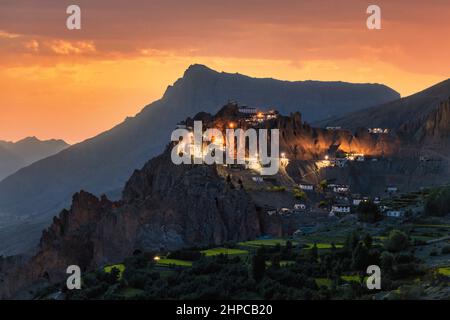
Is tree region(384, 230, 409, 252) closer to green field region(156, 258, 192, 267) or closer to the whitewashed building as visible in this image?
green field region(156, 258, 192, 267)

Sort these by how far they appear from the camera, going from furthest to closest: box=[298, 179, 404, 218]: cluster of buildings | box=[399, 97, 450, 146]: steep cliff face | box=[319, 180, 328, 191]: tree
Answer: box=[399, 97, 450, 146]: steep cliff face < box=[319, 180, 328, 191]: tree < box=[298, 179, 404, 218]: cluster of buildings

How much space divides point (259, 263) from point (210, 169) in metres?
71.1

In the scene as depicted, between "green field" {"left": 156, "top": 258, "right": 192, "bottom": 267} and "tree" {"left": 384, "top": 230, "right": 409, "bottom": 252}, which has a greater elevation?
"tree" {"left": 384, "top": 230, "right": 409, "bottom": 252}

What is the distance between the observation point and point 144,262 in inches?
3410

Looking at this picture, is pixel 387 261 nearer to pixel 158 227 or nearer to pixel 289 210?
pixel 158 227

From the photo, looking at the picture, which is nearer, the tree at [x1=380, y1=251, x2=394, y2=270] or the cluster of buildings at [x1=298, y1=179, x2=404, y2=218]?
the tree at [x1=380, y1=251, x2=394, y2=270]

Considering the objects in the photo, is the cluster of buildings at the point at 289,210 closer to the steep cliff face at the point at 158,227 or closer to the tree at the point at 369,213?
the steep cliff face at the point at 158,227

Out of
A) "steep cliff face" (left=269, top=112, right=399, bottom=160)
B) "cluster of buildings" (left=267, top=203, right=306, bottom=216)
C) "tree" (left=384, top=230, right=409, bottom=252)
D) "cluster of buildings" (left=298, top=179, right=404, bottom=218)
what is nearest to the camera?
"tree" (left=384, top=230, right=409, bottom=252)

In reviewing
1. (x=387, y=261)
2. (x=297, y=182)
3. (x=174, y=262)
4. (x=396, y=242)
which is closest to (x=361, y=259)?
(x=387, y=261)

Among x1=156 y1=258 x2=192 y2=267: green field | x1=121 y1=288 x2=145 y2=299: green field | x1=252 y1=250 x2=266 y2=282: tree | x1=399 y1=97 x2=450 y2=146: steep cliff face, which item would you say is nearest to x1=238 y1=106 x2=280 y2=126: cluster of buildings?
x1=399 y1=97 x2=450 y2=146: steep cliff face

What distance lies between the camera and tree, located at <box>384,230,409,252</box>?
7519 centimetres

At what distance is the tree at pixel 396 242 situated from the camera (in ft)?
247

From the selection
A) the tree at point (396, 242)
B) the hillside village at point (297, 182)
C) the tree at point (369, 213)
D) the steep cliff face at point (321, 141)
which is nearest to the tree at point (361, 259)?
the tree at point (396, 242)
